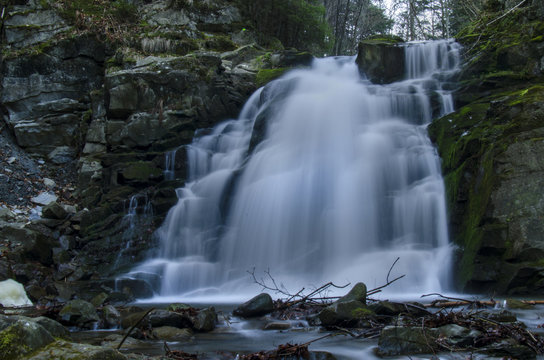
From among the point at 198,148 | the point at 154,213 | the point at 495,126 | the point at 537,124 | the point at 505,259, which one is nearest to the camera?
the point at 505,259

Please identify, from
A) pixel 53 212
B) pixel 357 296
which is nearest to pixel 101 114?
pixel 53 212

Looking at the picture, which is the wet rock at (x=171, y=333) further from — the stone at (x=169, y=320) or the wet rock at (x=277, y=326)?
the wet rock at (x=277, y=326)

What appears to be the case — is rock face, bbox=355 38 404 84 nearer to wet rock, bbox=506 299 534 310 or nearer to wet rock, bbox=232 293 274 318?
wet rock, bbox=506 299 534 310

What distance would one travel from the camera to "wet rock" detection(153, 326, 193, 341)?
4863 mm

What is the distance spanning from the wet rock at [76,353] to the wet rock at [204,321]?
2483 millimetres

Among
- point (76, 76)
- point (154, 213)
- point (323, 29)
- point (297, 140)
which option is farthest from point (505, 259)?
point (323, 29)

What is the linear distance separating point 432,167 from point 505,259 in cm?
328

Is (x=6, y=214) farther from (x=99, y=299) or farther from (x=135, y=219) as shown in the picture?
(x=99, y=299)

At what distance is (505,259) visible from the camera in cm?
670

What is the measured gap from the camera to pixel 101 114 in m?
14.5

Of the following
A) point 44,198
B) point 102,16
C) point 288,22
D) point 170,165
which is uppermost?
point 288,22

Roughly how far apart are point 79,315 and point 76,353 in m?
3.37

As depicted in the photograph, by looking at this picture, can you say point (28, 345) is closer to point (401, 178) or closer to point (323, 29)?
point (401, 178)

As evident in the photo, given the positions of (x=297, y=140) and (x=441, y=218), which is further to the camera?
(x=297, y=140)
